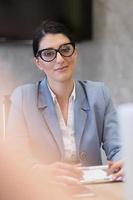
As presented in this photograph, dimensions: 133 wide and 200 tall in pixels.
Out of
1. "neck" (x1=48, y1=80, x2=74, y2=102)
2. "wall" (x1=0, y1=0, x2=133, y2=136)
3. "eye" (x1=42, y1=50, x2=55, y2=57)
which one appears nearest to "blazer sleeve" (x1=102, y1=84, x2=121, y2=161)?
"neck" (x1=48, y1=80, x2=74, y2=102)

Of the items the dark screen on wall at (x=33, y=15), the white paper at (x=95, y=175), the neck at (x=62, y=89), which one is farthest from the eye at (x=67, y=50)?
the dark screen on wall at (x=33, y=15)

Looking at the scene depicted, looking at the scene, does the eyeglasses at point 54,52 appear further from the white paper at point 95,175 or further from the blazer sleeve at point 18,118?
the white paper at point 95,175

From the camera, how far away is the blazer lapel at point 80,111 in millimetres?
1496

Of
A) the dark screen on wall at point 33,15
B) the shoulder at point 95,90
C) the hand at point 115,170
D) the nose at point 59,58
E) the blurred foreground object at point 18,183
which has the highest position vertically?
the dark screen on wall at point 33,15

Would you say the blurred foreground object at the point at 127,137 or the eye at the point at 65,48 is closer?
the blurred foreground object at the point at 127,137

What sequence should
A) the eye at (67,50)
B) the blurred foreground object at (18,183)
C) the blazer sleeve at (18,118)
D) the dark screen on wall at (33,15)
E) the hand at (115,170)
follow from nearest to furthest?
the blurred foreground object at (18,183) → the hand at (115,170) → the blazer sleeve at (18,118) → the eye at (67,50) → the dark screen on wall at (33,15)

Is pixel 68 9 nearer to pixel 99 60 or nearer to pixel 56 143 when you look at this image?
pixel 99 60

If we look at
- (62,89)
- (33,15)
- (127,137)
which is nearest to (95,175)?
(62,89)

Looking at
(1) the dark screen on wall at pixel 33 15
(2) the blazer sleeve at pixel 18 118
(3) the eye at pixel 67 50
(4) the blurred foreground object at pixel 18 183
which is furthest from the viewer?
(1) the dark screen on wall at pixel 33 15

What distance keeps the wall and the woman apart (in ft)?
3.55

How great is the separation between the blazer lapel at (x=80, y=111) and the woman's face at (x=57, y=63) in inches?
2.7

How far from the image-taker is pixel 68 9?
2.68 m

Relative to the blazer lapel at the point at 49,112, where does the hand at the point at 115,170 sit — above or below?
below

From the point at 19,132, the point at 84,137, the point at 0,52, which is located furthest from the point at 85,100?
the point at 0,52
